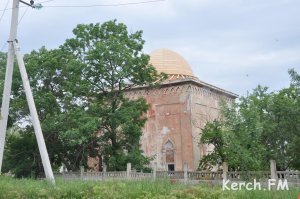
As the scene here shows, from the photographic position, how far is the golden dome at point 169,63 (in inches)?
1329

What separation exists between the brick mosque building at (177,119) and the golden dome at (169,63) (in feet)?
5.34

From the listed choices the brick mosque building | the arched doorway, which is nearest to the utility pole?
the brick mosque building

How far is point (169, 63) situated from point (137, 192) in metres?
26.6

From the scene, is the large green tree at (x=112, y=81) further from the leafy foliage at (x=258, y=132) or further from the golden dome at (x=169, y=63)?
the golden dome at (x=169, y=63)

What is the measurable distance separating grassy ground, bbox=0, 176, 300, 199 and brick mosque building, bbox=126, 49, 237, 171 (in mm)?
19025

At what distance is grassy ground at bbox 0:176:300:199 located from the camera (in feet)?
24.5

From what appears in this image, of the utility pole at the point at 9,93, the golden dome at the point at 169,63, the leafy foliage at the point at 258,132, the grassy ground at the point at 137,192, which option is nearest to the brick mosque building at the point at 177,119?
the golden dome at the point at 169,63

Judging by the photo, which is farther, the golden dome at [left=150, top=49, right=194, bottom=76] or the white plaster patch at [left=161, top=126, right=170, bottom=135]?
the golden dome at [left=150, top=49, right=194, bottom=76]

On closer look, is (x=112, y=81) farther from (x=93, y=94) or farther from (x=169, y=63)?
(x=169, y=63)

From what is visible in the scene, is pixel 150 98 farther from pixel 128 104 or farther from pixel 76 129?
pixel 76 129

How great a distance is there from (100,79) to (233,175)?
947 centimetres

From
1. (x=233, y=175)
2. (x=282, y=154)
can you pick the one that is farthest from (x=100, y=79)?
(x=282, y=154)

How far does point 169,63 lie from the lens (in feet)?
113

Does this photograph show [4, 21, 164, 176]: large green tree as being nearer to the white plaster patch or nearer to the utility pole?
the utility pole
